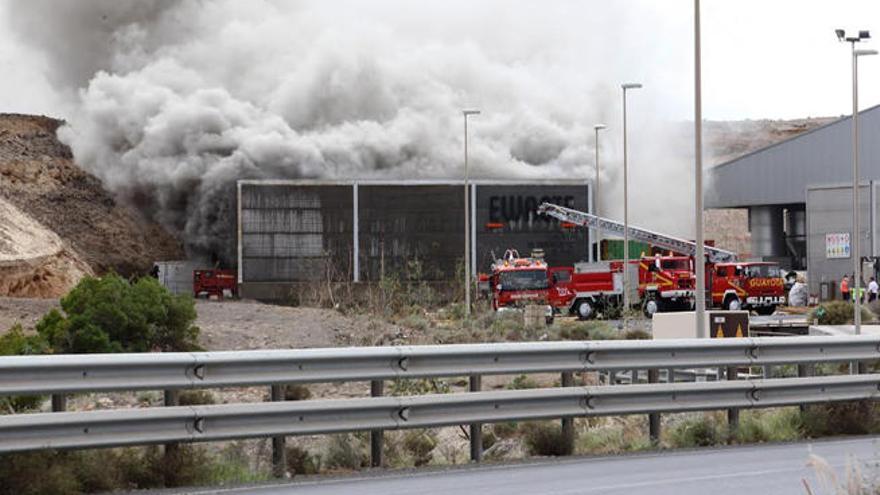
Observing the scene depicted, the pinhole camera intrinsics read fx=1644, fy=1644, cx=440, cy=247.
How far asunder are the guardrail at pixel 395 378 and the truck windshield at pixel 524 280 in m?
41.4

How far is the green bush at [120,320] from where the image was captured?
107 ft

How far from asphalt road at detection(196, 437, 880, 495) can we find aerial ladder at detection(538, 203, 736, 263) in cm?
4997

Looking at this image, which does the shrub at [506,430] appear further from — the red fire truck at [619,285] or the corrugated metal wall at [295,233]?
the corrugated metal wall at [295,233]

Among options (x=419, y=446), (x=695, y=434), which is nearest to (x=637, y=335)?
(x=695, y=434)

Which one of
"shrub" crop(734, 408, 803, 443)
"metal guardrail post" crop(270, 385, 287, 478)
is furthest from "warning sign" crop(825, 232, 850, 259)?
"metal guardrail post" crop(270, 385, 287, 478)

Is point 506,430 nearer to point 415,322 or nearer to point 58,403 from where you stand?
point 58,403

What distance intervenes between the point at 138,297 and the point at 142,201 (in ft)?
110

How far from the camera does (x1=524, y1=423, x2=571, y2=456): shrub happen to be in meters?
13.8

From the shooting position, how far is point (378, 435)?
1270cm

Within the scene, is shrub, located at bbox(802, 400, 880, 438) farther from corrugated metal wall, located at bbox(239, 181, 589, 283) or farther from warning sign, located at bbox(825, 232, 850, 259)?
warning sign, located at bbox(825, 232, 850, 259)

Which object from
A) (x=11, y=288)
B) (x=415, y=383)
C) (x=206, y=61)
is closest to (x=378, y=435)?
(x=415, y=383)

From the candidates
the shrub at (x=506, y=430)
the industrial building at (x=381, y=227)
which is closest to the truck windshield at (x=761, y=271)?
the industrial building at (x=381, y=227)

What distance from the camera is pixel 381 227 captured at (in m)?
65.6

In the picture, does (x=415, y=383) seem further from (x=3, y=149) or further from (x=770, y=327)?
(x=3, y=149)
